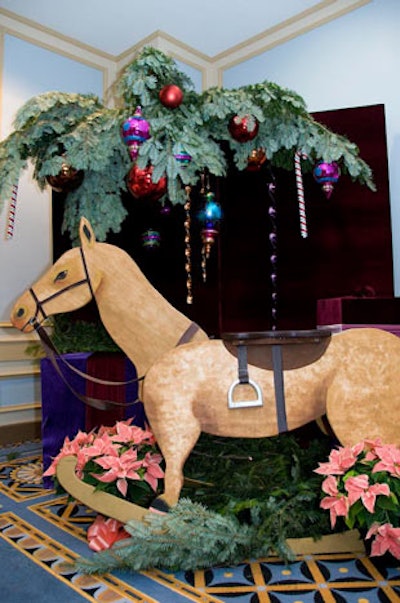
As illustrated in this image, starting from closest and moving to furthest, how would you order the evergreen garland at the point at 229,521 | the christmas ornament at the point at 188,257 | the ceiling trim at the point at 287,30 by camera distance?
the evergreen garland at the point at 229,521 < the christmas ornament at the point at 188,257 < the ceiling trim at the point at 287,30

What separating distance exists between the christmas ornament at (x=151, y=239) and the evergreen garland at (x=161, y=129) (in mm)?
492

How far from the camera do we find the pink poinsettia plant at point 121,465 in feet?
5.66

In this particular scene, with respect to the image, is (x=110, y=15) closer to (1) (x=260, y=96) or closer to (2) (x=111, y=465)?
(1) (x=260, y=96)

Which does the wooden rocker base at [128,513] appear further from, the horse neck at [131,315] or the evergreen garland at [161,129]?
the evergreen garland at [161,129]

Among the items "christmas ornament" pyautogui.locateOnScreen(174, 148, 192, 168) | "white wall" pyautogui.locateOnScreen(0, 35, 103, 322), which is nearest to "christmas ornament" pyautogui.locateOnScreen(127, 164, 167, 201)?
"christmas ornament" pyautogui.locateOnScreen(174, 148, 192, 168)

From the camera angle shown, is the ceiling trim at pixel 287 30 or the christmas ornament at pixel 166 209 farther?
the ceiling trim at pixel 287 30

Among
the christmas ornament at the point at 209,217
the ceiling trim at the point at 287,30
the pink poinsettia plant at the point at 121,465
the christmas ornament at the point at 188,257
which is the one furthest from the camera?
the ceiling trim at the point at 287,30

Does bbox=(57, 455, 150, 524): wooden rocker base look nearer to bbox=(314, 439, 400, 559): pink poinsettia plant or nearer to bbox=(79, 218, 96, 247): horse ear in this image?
bbox=(314, 439, 400, 559): pink poinsettia plant

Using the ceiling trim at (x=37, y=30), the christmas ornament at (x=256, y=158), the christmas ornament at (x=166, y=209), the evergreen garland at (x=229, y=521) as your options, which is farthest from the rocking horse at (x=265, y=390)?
the ceiling trim at (x=37, y=30)

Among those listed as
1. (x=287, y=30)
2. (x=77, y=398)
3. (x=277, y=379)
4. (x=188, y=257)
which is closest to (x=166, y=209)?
(x=188, y=257)

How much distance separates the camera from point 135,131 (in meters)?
2.14

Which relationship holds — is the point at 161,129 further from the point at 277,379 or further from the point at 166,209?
the point at 277,379

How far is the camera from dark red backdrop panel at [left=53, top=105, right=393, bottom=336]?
9.77 feet

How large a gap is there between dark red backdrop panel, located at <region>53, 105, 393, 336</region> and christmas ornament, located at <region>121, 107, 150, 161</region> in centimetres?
83
